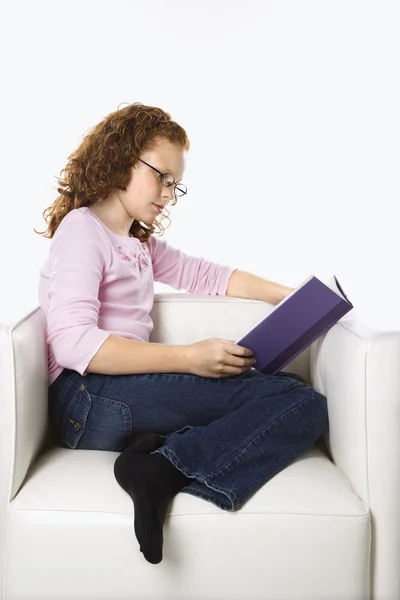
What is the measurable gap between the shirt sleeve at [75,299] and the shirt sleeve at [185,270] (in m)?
0.39

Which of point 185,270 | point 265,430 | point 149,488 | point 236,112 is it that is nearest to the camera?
point 149,488

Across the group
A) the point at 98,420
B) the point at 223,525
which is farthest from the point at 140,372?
the point at 223,525

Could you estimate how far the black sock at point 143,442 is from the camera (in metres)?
1.29

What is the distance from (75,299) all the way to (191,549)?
50 centimetres

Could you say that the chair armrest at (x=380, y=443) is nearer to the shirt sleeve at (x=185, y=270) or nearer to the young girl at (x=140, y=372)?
the young girl at (x=140, y=372)

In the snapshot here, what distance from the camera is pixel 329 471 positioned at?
130 centimetres

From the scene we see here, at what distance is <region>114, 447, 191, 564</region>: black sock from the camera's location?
3.62 feet

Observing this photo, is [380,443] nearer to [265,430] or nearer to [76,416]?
[265,430]

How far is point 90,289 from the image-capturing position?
1.39 m

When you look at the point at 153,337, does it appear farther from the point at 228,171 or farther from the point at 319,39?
the point at 319,39

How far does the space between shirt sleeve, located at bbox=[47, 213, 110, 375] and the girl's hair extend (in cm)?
17

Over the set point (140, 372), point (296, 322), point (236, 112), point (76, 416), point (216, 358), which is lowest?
point (76, 416)

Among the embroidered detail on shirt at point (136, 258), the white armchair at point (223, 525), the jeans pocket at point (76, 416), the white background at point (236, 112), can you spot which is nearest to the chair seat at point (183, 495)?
the white armchair at point (223, 525)

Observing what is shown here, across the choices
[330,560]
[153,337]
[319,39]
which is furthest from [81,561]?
[319,39]
